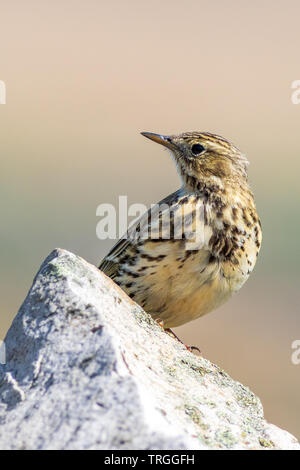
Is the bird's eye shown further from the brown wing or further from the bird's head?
the brown wing

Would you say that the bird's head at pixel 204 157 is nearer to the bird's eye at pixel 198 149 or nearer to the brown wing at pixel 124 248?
the bird's eye at pixel 198 149

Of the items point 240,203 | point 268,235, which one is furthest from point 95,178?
point 240,203

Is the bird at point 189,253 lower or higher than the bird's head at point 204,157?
lower

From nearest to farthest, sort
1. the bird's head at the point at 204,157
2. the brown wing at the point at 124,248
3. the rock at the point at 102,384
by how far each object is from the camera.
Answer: the rock at the point at 102,384 < the brown wing at the point at 124,248 < the bird's head at the point at 204,157

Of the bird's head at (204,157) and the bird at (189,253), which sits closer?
the bird at (189,253)

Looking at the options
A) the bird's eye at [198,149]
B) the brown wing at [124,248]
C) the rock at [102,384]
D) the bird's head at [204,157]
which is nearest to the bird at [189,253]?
the brown wing at [124,248]

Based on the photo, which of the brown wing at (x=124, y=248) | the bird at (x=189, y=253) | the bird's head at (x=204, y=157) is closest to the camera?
the bird at (x=189, y=253)

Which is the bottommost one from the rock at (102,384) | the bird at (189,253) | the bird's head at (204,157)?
the rock at (102,384)
